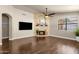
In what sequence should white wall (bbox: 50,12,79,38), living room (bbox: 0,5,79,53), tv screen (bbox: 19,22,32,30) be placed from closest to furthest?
living room (bbox: 0,5,79,53)
white wall (bbox: 50,12,79,38)
tv screen (bbox: 19,22,32,30)

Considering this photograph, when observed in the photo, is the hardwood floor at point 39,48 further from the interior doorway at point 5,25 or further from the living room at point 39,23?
the interior doorway at point 5,25

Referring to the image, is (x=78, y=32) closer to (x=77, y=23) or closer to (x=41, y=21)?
(x=77, y=23)

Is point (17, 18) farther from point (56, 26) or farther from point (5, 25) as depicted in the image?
point (56, 26)

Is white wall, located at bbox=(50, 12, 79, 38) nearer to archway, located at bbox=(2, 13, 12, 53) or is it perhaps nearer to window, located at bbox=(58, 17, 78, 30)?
window, located at bbox=(58, 17, 78, 30)

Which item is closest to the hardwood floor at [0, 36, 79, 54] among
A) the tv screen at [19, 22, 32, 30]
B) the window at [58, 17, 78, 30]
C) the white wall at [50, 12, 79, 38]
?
the window at [58, 17, 78, 30]

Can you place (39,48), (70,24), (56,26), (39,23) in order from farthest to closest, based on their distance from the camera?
(39,23)
(56,26)
(70,24)
(39,48)

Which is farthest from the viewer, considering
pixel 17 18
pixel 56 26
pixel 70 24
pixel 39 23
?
pixel 39 23

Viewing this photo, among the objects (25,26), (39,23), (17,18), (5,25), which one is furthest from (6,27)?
(39,23)

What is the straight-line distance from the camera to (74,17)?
7211mm

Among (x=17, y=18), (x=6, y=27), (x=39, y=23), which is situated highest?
(x=17, y=18)

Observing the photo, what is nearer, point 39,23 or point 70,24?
point 70,24

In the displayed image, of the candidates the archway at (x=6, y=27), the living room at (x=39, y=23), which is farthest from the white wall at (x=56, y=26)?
the archway at (x=6, y=27)

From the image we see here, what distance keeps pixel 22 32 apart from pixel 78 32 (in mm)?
3826
